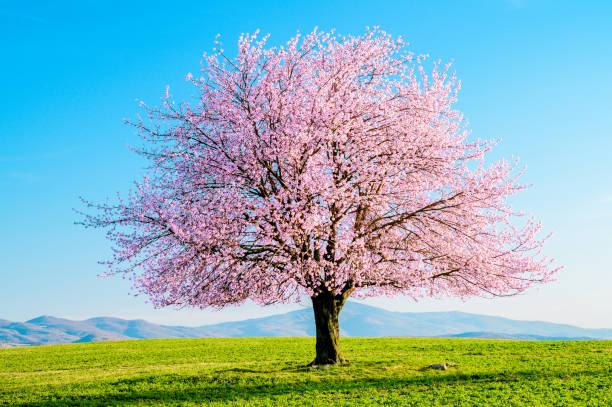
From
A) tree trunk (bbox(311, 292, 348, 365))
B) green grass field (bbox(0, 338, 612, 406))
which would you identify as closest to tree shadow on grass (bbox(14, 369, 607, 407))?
green grass field (bbox(0, 338, 612, 406))

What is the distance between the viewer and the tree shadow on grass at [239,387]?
19.7 meters

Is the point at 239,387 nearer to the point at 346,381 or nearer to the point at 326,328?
the point at 346,381

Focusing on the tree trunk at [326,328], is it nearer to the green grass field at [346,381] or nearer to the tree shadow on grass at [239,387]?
the green grass field at [346,381]

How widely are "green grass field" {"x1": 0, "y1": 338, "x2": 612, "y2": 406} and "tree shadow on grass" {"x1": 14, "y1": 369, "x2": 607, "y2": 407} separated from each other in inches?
1.6

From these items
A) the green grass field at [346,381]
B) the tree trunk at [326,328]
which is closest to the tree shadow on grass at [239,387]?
the green grass field at [346,381]

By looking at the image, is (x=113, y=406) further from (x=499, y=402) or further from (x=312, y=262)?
(x=499, y=402)

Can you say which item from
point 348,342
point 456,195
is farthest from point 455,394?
point 348,342

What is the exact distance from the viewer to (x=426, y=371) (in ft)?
78.0

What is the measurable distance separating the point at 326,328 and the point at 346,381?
3.07 m

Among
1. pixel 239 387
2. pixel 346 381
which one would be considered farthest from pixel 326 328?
pixel 239 387

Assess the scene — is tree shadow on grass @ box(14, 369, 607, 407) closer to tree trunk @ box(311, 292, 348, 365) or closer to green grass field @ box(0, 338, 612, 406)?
green grass field @ box(0, 338, 612, 406)

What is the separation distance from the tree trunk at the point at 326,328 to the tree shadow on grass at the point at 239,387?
7.11ft

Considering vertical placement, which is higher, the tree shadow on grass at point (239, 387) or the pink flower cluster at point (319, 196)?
the pink flower cluster at point (319, 196)

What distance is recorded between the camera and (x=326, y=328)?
23625 mm
